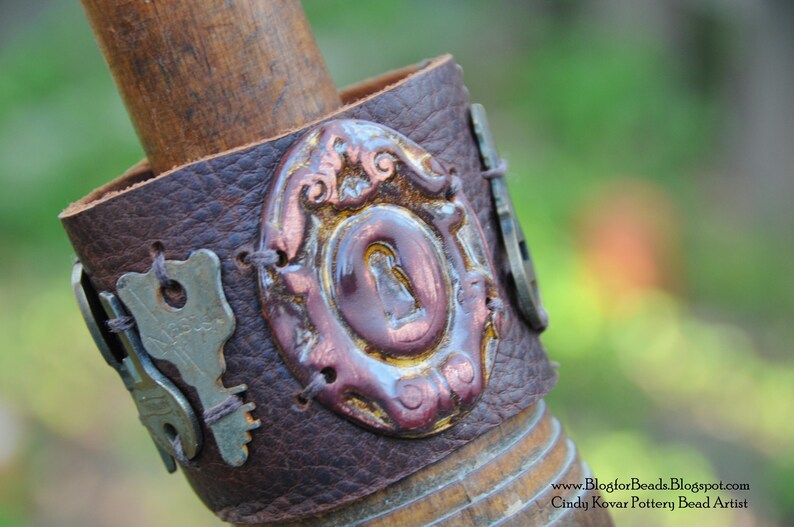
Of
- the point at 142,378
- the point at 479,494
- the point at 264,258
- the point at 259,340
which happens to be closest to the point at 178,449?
the point at 142,378

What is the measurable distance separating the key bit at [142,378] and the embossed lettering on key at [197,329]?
27 mm

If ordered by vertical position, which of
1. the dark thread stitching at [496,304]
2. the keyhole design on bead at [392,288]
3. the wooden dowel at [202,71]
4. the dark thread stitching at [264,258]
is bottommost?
the dark thread stitching at [496,304]

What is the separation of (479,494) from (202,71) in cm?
71

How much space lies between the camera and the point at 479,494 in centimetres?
126

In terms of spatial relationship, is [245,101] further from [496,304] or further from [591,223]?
[591,223]

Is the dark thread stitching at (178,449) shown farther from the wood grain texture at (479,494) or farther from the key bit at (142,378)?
the wood grain texture at (479,494)

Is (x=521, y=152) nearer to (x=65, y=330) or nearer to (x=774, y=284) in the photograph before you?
(x=774, y=284)

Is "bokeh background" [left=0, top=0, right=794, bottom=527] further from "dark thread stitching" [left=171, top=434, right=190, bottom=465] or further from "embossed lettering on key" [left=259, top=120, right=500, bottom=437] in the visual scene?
"dark thread stitching" [left=171, top=434, right=190, bottom=465]

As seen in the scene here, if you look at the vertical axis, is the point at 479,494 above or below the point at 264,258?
below

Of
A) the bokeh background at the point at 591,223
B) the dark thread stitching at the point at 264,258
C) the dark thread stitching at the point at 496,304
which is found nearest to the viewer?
the dark thread stitching at the point at 264,258

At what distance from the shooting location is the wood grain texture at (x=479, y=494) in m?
1.25

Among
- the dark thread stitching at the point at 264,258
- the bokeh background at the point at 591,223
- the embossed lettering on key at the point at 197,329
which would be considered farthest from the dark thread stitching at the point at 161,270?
the bokeh background at the point at 591,223

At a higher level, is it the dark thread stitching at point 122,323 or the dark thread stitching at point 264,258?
the dark thread stitching at point 264,258

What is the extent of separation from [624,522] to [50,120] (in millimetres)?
3779
